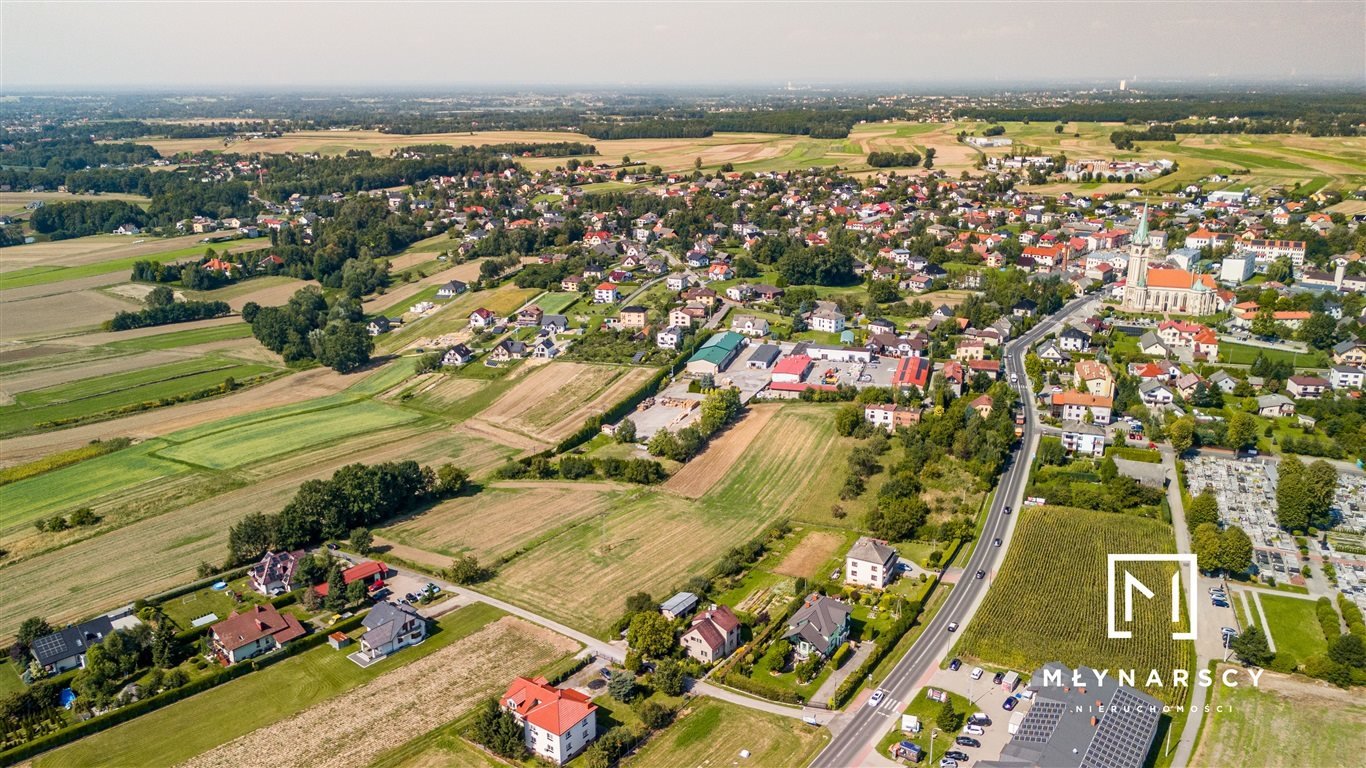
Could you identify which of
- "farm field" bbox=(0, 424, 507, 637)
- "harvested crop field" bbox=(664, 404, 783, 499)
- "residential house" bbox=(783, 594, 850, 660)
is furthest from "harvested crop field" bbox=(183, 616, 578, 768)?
"harvested crop field" bbox=(664, 404, 783, 499)

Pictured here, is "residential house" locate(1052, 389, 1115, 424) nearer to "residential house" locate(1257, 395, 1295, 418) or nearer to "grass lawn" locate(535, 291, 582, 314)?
"residential house" locate(1257, 395, 1295, 418)

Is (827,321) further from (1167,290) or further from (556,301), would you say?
(1167,290)

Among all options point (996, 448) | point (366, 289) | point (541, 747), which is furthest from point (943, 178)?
point (541, 747)

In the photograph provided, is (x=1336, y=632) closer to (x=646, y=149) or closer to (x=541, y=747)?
(x=541, y=747)

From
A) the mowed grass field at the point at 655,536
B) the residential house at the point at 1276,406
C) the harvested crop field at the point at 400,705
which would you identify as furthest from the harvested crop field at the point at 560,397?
the residential house at the point at 1276,406

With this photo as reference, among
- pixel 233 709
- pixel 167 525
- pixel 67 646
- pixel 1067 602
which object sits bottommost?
pixel 233 709

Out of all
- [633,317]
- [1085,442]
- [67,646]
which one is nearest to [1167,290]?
[1085,442]

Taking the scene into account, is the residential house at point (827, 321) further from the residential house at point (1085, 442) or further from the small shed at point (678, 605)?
the small shed at point (678, 605)
